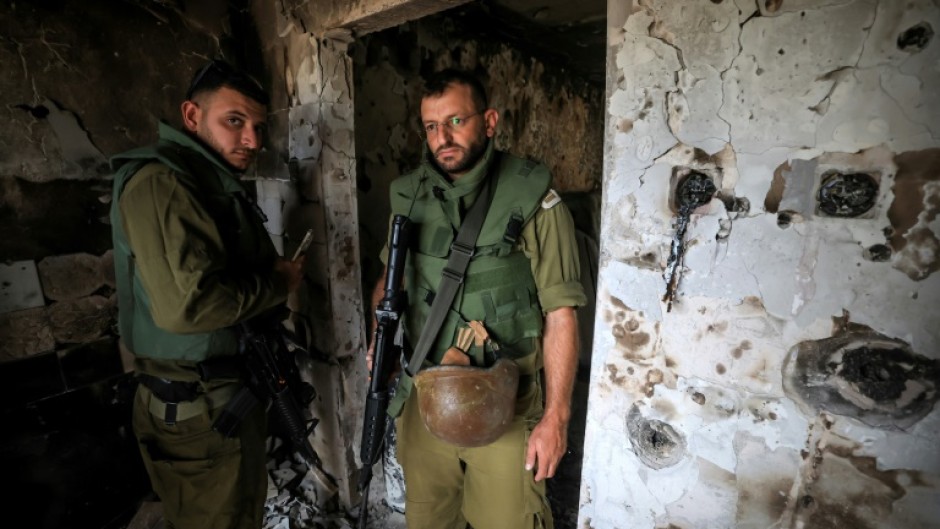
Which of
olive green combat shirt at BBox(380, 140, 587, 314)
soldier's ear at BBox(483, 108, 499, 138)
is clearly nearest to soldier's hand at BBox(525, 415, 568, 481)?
olive green combat shirt at BBox(380, 140, 587, 314)

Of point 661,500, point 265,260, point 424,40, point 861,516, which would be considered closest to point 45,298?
point 265,260

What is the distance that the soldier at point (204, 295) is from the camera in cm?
125

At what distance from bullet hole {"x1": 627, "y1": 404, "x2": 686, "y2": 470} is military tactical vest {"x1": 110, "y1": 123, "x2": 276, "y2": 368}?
1405mm

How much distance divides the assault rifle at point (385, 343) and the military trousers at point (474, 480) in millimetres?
118

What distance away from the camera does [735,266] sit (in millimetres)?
871

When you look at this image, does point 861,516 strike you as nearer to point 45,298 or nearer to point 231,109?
point 231,109

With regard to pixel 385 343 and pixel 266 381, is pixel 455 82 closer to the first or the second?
pixel 385 343

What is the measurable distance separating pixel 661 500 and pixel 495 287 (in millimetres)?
772

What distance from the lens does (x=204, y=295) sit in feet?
3.97

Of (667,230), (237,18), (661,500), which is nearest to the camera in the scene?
(667,230)

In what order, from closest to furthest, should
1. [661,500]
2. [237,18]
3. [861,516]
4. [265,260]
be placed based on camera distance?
[861,516]
[661,500]
[265,260]
[237,18]

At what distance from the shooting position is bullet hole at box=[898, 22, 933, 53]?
0.64 metres

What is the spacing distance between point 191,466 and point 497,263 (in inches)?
53.3

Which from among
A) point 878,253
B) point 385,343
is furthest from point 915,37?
point 385,343
